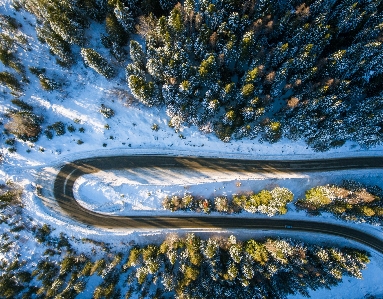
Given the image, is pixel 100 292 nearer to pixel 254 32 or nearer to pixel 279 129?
pixel 279 129

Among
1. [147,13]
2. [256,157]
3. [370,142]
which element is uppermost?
[147,13]

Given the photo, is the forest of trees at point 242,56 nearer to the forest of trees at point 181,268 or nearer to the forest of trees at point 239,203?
the forest of trees at point 239,203

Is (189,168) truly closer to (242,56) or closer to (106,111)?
(106,111)

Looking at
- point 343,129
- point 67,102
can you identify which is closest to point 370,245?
point 343,129

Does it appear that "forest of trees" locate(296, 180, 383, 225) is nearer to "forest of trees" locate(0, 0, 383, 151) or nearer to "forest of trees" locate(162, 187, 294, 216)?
"forest of trees" locate(162, 187, 294, 216)

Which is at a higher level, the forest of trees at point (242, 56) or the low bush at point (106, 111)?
the forest of trees at point (242, 56)

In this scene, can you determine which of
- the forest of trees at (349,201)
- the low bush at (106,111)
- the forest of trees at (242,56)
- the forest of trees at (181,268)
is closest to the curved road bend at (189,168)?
the forest of trees at (181,268)
